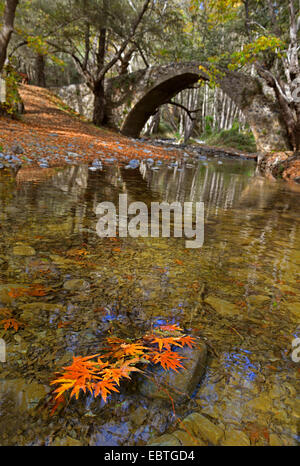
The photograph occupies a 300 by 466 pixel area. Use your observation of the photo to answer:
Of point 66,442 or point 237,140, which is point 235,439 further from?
point 237,140

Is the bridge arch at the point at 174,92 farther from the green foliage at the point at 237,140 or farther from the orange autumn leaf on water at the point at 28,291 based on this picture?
the orange autumn leaf on water at the point at 28,291

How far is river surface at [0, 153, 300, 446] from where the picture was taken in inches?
34.0

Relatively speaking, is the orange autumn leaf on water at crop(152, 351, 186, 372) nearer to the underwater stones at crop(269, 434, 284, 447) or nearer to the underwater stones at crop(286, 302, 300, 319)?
the underwater stones at crop(269, 434, 284, 447)

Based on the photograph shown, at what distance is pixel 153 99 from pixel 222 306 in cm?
1912

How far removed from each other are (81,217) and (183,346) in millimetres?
1900

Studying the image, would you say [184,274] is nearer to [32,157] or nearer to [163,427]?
[163,427]

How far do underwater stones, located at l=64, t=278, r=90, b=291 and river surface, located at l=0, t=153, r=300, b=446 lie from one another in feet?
0.04

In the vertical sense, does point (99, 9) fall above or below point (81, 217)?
above

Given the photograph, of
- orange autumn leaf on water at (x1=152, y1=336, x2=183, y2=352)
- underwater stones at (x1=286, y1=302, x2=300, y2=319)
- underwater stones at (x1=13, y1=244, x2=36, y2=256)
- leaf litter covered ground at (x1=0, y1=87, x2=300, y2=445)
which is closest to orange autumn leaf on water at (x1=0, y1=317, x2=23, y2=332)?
leaf litter covered ground at (x1=0, y1=87, x2=300, y2=445)

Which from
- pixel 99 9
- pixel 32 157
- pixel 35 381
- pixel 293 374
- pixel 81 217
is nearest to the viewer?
pixel 35 381

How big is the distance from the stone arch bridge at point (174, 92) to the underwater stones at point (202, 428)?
1409 cm

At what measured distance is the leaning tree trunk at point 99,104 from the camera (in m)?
16.2

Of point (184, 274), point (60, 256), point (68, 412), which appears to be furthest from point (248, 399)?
point (60, 256)

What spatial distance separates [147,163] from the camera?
882cm
